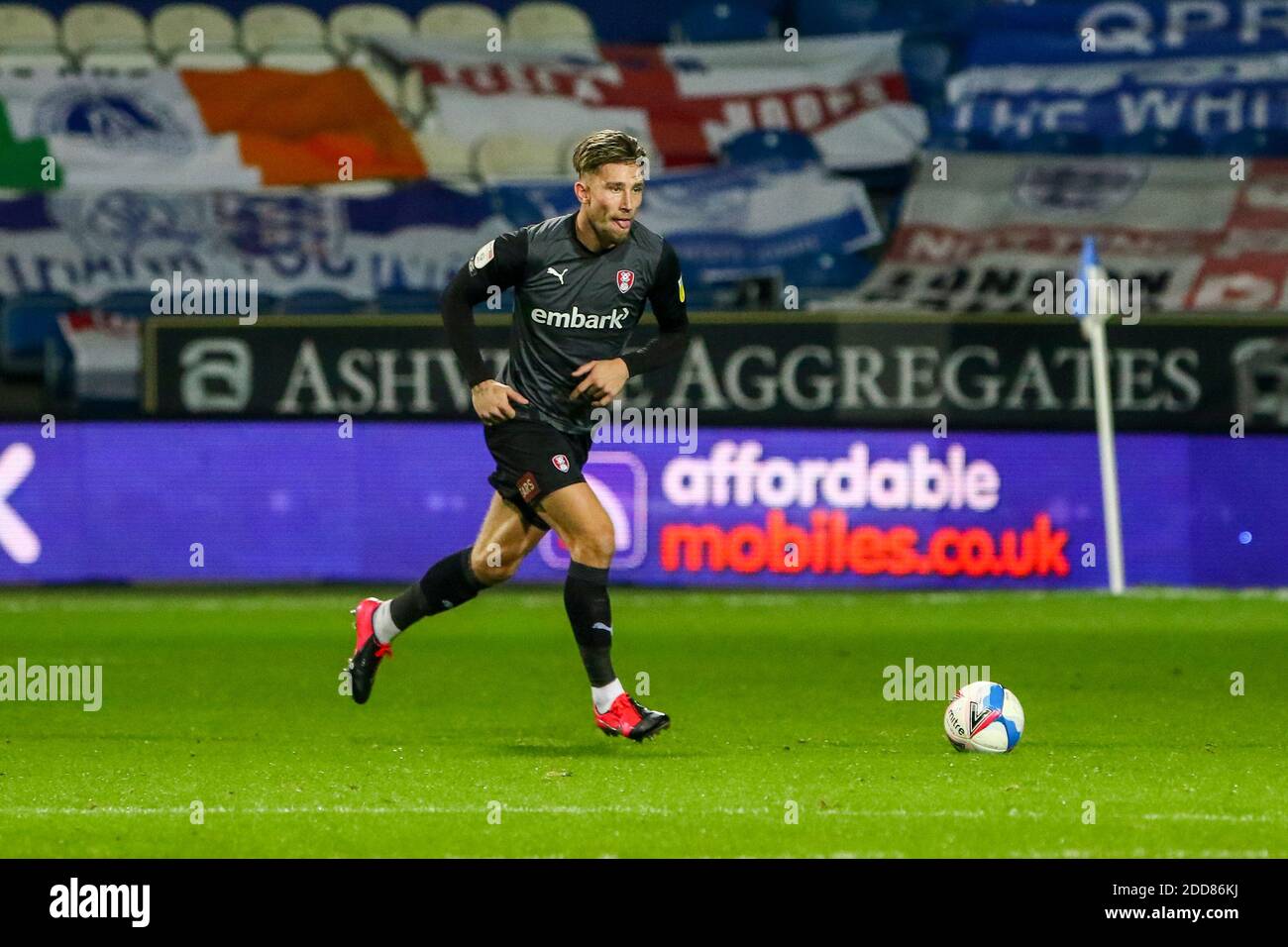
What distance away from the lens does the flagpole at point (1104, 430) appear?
1462 centimetres

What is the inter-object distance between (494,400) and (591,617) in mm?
857

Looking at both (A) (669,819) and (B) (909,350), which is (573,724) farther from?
(B) (909,350)

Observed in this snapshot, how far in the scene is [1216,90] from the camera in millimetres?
22688

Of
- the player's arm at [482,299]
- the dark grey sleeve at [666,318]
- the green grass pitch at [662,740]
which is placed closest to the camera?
the green grass pitch at [662,740]

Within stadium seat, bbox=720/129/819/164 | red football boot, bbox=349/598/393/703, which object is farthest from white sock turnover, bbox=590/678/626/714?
stadium seat, bbox=720/129/819/164

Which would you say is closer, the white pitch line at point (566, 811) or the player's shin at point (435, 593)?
the white pitch line at point (566, 811)

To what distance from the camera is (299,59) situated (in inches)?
937

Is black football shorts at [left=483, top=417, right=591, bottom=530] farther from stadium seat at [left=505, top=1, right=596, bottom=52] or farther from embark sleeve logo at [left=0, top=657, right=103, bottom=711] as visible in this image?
stadium seat at [left=505, top=1, right=596, bottom=52]

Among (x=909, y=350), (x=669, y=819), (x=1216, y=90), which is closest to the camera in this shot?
(x=669, y=819)

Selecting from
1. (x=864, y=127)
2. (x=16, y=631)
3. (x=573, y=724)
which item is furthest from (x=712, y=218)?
(x=573, y=724)

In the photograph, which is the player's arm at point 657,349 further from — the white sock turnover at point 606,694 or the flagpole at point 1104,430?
the flagpole at point 1104,430

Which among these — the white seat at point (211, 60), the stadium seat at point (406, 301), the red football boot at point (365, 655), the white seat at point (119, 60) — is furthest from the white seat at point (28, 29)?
the red football boot at point (365, 655)

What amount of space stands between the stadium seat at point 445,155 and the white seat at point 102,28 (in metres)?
3.52

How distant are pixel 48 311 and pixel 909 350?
9390 mm
